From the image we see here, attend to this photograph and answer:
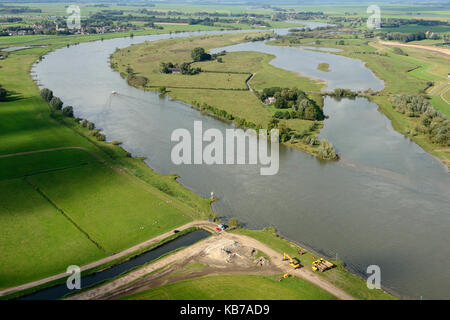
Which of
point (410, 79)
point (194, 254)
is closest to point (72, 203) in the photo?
point (194, 254)

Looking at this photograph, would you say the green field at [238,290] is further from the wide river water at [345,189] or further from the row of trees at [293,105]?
the row of trees at [293,105]

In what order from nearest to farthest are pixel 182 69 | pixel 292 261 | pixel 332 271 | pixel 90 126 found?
pixel 332 271
pixel 292 261
pixel 90 126
pixel 182 69

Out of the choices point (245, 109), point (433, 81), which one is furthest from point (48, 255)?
point (433, 81)

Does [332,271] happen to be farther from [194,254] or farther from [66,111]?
[66,111]

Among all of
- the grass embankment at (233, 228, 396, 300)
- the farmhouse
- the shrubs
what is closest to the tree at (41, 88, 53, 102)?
the farmhouse

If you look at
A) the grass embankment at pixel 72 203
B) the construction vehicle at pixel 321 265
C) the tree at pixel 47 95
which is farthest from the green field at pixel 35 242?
the tree at pixel 47 95
